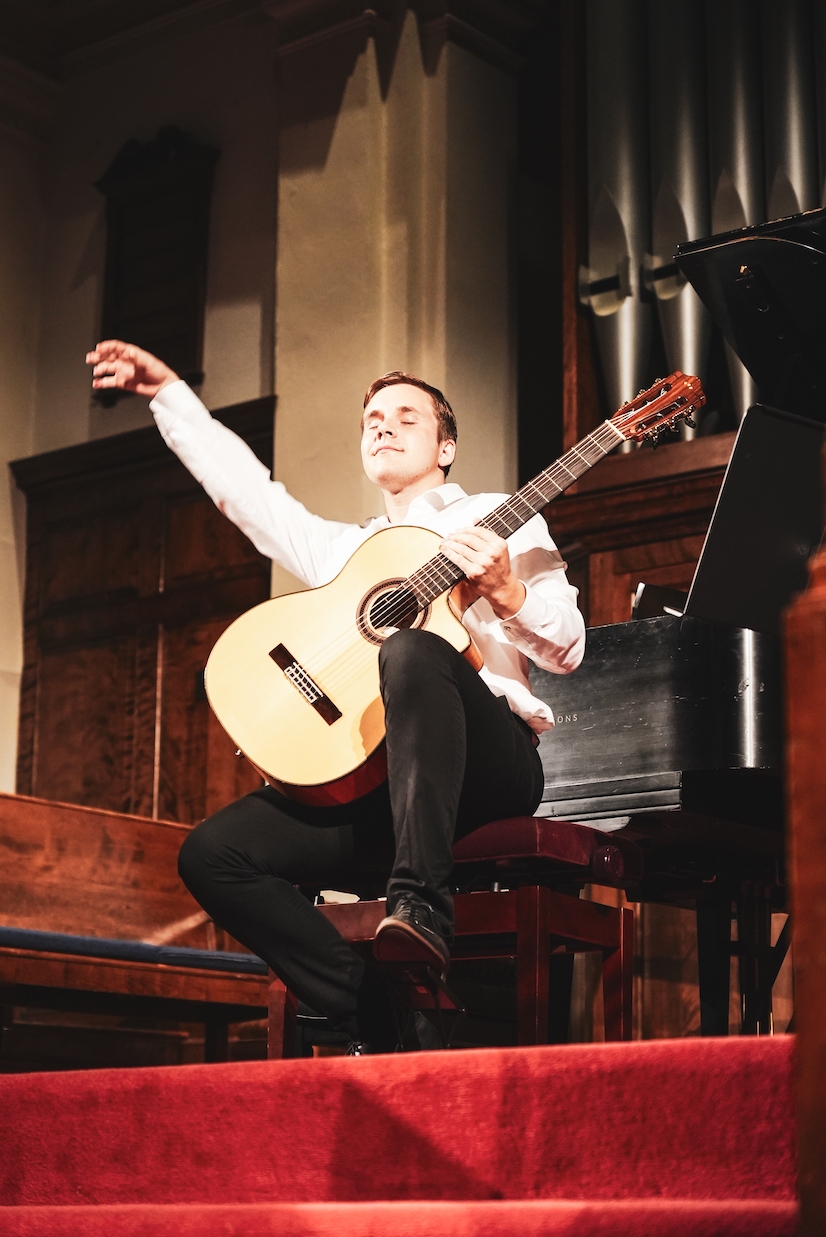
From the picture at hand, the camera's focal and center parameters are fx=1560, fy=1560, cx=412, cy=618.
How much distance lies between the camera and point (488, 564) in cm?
253

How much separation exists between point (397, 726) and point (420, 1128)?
76 centimetres

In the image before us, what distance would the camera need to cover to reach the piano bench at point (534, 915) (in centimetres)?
266

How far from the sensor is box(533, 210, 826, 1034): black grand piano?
105 inches

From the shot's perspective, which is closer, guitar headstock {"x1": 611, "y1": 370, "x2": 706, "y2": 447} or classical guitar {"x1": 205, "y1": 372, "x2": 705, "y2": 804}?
classical guitar {"x1": 205, "y1": 372, "x2": 705, "y2": 804}

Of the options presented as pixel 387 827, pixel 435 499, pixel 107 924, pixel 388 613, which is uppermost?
pixel 435 499

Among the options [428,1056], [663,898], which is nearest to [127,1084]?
[428,1056]

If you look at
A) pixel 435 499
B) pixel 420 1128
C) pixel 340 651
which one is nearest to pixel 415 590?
pixel 340 651

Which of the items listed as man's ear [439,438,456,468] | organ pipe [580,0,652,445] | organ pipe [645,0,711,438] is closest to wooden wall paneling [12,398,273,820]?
organ pipe [580,0,652,445]

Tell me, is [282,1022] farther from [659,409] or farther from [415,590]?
[659,409]

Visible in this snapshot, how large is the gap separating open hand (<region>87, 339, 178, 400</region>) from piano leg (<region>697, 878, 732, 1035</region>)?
5.29 ft

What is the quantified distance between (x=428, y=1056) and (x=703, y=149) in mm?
3883

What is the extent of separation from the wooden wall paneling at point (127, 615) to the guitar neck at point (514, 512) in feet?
9.89

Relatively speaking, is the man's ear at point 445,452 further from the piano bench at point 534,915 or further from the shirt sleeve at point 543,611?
the piano bench at point 534,915

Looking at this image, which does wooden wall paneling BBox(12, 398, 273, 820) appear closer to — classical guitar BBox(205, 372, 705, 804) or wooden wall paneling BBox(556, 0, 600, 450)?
wooden wall paneling BBox(556, 0, 600, 450)
